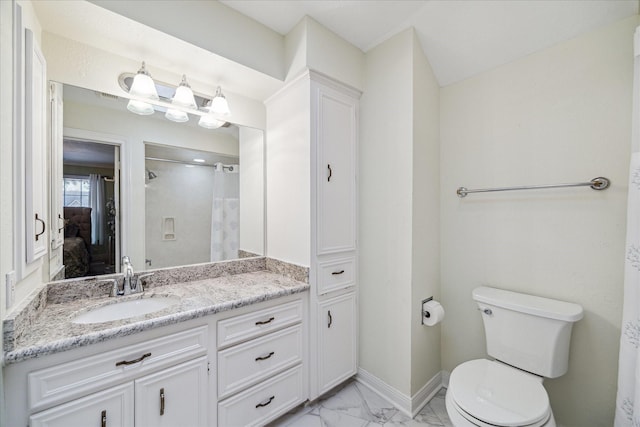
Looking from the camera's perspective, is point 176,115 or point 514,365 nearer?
point 514,365

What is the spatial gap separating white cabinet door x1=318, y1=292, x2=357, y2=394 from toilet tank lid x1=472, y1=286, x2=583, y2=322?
0.83m

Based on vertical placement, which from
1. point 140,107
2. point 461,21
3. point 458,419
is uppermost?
point 461,21

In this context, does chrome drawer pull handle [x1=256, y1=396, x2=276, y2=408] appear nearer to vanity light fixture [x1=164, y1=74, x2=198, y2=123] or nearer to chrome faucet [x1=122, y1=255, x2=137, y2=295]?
chrome faucet [x1=122, y1=255, x2=137, y2=295]

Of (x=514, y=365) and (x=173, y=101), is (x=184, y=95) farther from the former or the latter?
(x=514, y=365)

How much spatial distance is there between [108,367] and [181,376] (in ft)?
0.96

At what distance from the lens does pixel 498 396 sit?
119cm

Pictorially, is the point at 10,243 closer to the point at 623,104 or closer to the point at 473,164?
the point at 473,164

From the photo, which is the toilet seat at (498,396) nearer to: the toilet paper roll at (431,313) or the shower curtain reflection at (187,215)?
the toilet paper roll at (431,313)

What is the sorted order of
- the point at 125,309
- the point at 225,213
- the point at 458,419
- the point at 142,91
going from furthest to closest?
the point at 225,213, the point at 142,91, the point at 125,309, the point at 458,419

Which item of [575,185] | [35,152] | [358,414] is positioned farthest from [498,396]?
[35,152]

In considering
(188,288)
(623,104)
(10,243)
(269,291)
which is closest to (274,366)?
(269,291)

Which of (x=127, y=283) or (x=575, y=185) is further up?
(x=575, y=185)

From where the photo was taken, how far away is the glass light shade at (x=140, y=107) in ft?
5.02

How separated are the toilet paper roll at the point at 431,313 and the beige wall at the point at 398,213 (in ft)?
0.20
